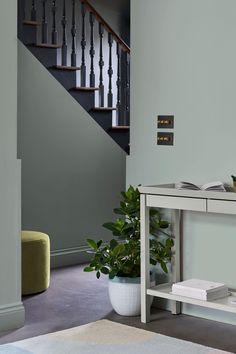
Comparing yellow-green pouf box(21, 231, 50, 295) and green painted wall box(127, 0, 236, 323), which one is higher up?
green painted wall box(127, 0, 236, 323)

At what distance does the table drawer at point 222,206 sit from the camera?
3969mm

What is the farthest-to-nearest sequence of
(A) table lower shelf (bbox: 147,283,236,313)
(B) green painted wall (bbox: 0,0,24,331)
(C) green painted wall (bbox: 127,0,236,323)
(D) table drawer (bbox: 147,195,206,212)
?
(C) green painted wall (bbox: 127,0,236,323) → (B) green painted wall (bbox: 0,0,24,331) → (D) table drawer (bbox: 147,195,206,212) → (A) table lower shelf (bbox: 147,283,236,313)

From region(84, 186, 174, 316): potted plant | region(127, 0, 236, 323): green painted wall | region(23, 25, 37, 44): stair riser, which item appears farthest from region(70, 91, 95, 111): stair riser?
region(84, 186, 174, 316): potted plant

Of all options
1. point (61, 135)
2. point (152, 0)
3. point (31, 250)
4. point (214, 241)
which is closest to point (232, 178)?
point (214, 241)

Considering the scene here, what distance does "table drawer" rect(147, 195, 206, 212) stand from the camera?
13.6 ft

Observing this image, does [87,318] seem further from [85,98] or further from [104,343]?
[85,98]

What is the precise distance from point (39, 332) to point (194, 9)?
241 centimetres

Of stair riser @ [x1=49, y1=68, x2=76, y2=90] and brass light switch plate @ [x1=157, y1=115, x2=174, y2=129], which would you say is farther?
stair riser @ [x1=49, y1=68, x2=76, y2=90]

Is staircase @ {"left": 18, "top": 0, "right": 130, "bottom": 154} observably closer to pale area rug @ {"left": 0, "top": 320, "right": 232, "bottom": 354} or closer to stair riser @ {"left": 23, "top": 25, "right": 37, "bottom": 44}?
stair riser @ {"left": 23, "top": 25, "right": 37, "bottom": 44}

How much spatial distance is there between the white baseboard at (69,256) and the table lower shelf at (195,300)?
2.04 meters

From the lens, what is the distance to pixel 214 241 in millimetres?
4504

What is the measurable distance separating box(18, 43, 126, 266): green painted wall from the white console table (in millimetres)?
1998

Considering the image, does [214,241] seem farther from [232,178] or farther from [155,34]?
[155,34]

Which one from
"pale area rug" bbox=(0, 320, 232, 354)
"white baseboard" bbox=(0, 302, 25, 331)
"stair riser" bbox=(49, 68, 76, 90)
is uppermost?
"stair riser" bbox=(49, 68, 76, 90)
